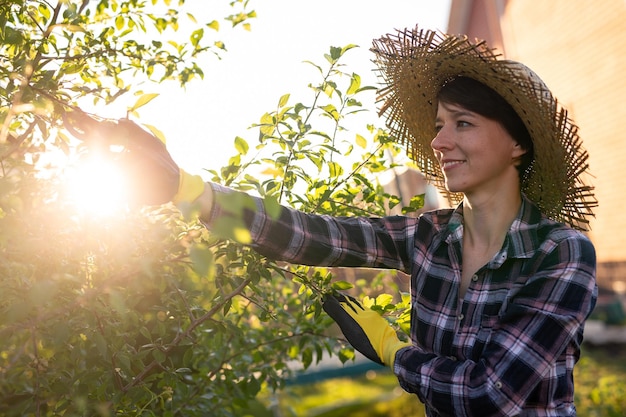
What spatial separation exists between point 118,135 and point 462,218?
132 centimetres

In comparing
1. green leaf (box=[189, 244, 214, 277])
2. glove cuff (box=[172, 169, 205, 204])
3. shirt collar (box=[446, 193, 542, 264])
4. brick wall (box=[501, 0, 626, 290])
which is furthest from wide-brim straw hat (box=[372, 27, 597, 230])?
brick wall (box=[501, 0, 626, 290])

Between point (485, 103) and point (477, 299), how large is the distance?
66 centimetres

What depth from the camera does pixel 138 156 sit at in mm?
1579

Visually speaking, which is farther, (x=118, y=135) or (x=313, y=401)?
(x=313, y=401)

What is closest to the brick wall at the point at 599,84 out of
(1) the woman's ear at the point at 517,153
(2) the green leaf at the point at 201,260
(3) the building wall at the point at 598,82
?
(3) the building wall at the point at 598,82

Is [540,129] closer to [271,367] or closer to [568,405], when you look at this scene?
[568,405]

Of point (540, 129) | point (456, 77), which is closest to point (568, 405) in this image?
point (540, 129)

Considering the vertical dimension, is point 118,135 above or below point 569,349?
above

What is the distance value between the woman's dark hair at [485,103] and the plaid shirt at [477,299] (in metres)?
0.24

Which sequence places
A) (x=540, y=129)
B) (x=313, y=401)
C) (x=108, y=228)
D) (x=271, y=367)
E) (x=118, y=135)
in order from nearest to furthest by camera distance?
(x=118, y=135) < (x=108, y=228) < (x=540, y=129) < (x=271, y=367) < (x=313, y=401)

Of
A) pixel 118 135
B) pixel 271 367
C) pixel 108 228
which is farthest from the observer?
pixel 271 367

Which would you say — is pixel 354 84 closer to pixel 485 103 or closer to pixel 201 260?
pixel 485 103

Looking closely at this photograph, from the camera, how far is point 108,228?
73.5 inches

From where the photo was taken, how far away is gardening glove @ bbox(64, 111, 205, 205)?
5.05 ft
